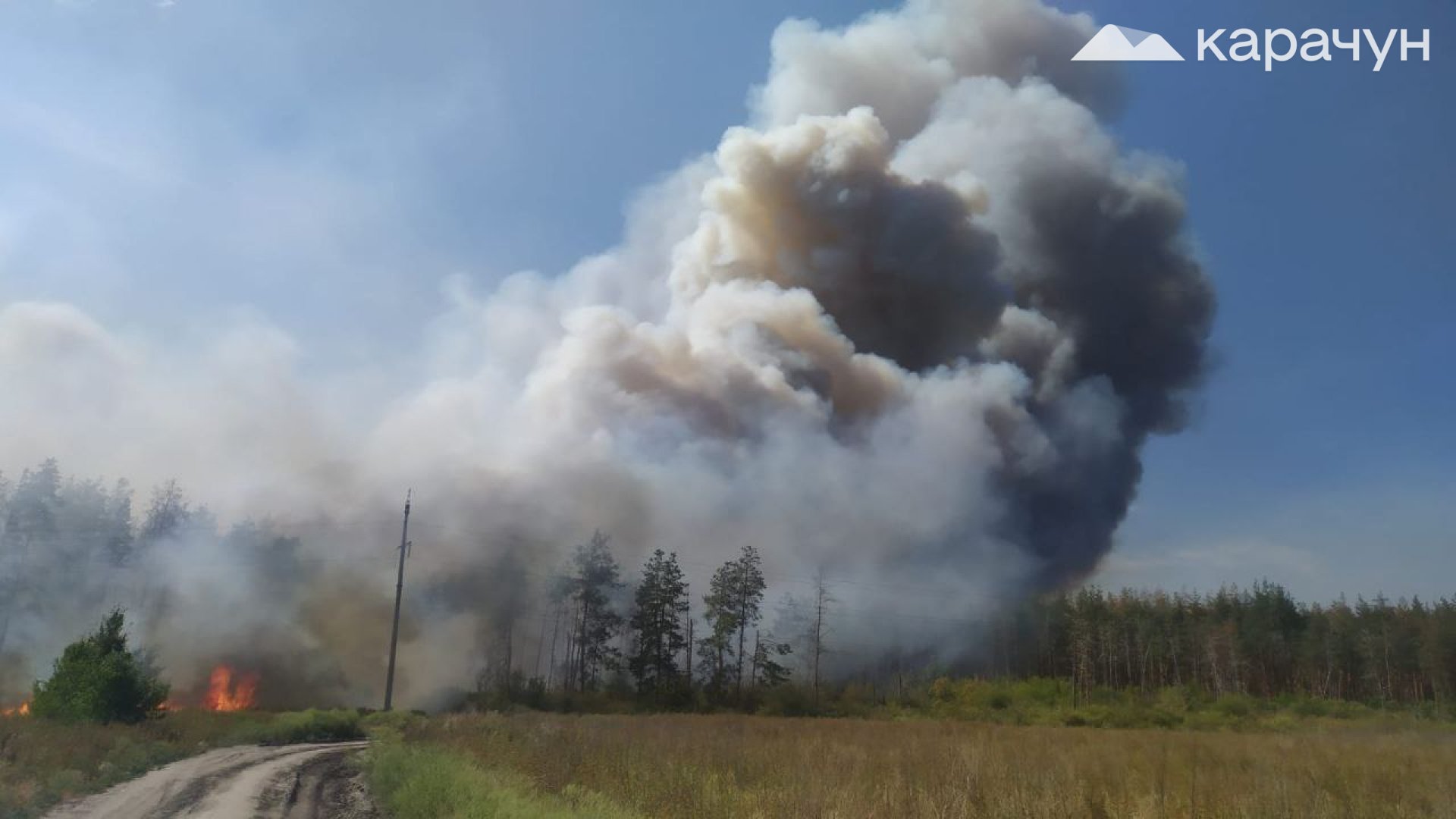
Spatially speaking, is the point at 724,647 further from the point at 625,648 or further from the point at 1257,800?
the point at 1257,800

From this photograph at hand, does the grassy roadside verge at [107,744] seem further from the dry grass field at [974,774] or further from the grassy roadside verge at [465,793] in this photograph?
the dry grass field at [974,774]

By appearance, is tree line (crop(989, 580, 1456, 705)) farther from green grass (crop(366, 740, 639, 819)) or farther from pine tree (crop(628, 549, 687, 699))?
green grass (crop(366, 740, 639, 819))

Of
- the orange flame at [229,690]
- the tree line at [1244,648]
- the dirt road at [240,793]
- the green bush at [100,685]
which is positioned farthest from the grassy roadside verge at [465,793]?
the tree line at [1244,648]

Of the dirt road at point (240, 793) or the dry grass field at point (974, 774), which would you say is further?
the dirt road at point (240, 793)

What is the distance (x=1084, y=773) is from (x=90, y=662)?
2909 cm

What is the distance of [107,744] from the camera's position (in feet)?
72.7

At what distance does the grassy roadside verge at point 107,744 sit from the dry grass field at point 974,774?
690 centimetres

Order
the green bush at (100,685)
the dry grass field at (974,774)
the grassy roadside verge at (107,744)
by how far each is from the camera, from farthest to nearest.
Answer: the green bush at (100,685) → the grassy roadside verge at (107,744) → the dry grass field at (974,774)

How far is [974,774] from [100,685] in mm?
27111

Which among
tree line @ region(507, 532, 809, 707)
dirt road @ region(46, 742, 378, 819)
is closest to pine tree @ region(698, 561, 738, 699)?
tree line @ region(507, 532, 809, 707)

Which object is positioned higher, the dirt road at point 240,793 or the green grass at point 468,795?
the green grass at point 468,795

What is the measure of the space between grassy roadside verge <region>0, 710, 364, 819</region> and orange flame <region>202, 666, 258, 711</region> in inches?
484

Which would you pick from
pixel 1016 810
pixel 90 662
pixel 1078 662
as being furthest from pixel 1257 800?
pixel 1078 662

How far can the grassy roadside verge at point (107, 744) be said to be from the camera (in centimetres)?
1571
